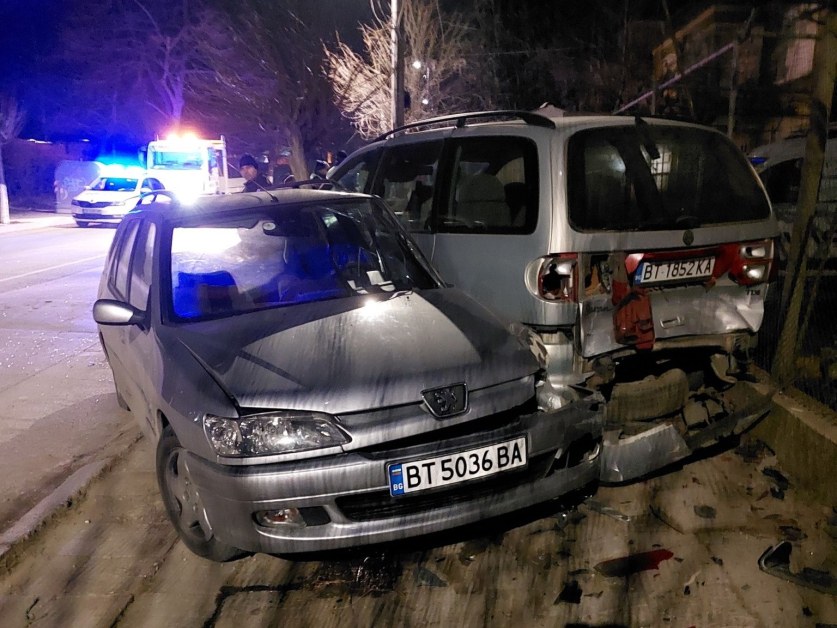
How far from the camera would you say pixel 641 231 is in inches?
144

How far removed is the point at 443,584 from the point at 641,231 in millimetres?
2031

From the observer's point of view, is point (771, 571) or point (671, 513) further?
point (671, 513)

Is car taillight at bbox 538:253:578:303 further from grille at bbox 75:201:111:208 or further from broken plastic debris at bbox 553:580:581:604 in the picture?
grille at bbox 75:201:111:208

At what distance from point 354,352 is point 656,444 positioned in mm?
1760

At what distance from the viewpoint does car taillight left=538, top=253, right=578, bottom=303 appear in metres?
3.64

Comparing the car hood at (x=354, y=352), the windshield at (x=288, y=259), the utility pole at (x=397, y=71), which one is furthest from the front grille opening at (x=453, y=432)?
the utility pole at (x=397, y=71)

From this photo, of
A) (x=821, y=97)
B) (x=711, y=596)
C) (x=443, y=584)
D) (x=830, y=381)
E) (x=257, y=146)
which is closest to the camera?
(x=711, y=596)

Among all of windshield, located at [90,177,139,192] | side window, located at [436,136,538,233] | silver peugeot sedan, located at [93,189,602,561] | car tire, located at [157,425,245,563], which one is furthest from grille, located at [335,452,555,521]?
windshield, located at [90,177,139,192]

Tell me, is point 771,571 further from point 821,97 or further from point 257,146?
point 257,146

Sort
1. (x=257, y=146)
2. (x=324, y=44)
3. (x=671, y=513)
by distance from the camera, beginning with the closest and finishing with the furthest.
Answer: (x=671, y=513), (x=324, y=44), (x=257, y=146)

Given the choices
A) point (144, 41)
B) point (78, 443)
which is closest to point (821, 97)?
point (78, 443)

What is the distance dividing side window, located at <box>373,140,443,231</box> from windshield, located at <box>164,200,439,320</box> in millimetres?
601

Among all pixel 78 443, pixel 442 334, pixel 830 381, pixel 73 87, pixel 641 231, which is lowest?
pixel 78 443

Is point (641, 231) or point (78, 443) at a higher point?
point (641, 231)
